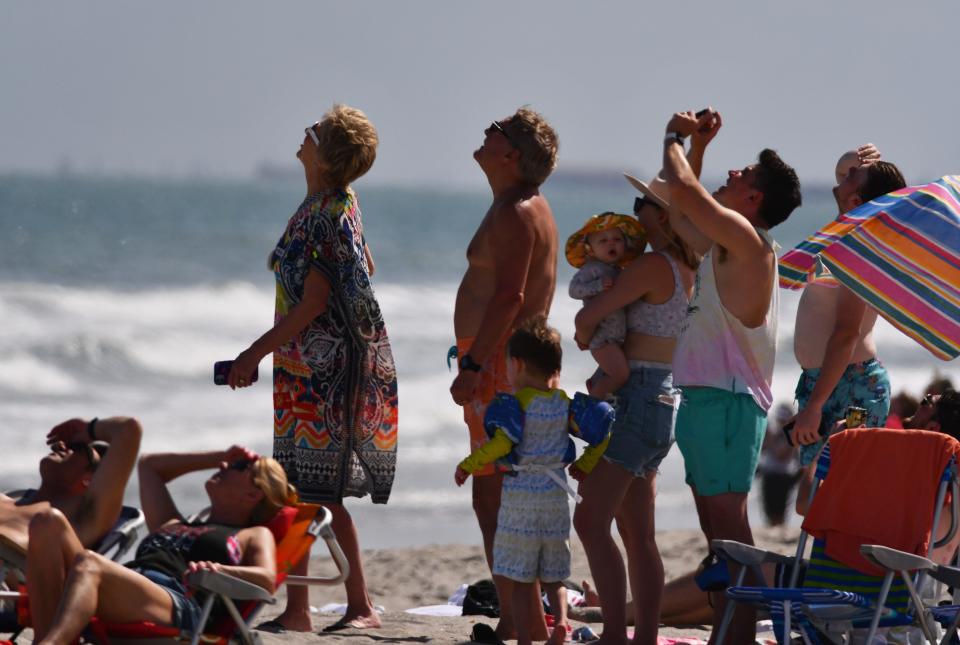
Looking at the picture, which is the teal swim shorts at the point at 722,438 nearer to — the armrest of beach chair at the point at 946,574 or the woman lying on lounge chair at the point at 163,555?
the armrest of beach chair at the point at 946,574

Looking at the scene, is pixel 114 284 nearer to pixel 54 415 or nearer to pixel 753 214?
pixel 54 415

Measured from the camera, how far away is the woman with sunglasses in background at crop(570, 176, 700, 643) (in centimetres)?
486

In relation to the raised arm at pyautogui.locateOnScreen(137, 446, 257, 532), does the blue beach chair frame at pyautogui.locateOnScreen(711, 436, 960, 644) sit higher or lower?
lower

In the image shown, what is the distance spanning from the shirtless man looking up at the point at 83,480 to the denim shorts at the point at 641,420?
1.46 meters

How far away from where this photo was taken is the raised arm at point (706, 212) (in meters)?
4.49

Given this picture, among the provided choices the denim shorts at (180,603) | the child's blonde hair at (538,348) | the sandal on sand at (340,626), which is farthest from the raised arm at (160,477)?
the sandal on sand at (340,626)

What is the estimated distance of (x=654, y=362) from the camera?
4961mm

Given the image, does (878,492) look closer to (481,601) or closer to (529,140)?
(529,140)

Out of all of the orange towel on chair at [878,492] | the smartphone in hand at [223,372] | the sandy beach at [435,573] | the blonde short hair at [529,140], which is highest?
the blonde short hair at [529,140]

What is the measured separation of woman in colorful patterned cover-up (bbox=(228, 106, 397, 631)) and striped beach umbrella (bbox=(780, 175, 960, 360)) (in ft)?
5.07

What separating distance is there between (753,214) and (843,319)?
0.50 m

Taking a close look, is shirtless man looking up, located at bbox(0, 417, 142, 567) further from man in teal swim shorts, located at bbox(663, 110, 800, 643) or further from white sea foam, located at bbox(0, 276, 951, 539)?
white sea foam, located at bbox(0, 276, 951, 539)

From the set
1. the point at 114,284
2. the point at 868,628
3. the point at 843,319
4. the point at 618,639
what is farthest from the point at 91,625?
the point at 114,284

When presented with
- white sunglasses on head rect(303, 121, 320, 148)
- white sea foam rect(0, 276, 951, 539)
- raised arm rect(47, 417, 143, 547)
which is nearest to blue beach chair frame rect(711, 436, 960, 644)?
raised arm rect(47, 417, 143, 547)
